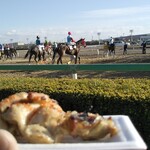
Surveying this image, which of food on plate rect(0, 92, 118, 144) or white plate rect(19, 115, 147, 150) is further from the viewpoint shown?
food on plate rect(0, 92, 118, 144)

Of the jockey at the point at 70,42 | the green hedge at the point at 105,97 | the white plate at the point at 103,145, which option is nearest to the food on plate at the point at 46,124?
the white plate at the point at 103,145

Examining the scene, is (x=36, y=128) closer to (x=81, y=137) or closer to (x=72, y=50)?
(x=81, y=137)

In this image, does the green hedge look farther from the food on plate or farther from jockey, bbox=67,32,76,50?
jockey, bbox=67,32,76,50

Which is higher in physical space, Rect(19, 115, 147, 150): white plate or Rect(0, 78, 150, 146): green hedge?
Rect(19, 115, 147, 150): white plate

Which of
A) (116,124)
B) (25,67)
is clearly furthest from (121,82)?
(116,124)

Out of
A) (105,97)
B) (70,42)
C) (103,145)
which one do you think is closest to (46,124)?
(103,145)

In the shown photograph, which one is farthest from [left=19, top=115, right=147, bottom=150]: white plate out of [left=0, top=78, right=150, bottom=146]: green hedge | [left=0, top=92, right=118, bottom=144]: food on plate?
[left=0, top=78, right=150, bottom=146]: green hedge

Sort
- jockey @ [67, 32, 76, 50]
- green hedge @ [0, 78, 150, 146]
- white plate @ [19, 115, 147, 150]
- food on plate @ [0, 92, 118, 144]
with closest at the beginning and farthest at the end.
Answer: white plate @ [19, 115, 147, 150] → food on plate @ [0, 92, 118, 144] → green hedge @ [0, 78, 150, 146] → jockey @ [67, 32, 76, 50]

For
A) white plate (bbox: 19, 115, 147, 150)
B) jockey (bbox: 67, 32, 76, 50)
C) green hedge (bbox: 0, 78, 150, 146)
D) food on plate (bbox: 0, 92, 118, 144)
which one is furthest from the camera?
jockey (bbox: 67, 32, 76, 50)

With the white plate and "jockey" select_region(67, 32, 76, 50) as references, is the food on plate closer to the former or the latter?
the white plate

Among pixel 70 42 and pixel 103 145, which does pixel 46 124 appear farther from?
pixel 70 42
